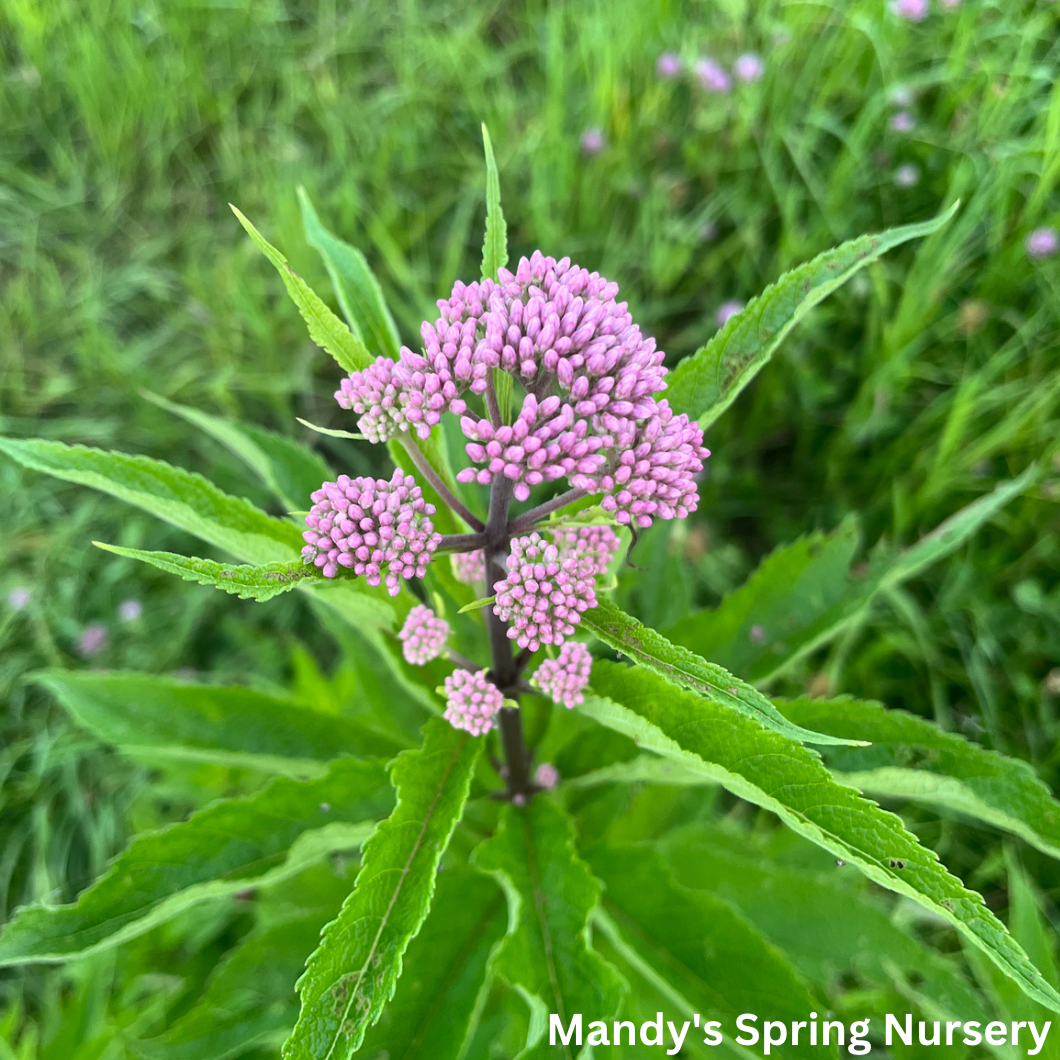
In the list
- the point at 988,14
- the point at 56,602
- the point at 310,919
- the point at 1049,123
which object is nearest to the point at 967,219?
the point at 1049,123

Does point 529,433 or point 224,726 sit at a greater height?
point 529,433

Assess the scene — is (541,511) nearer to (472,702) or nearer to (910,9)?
(472,702)

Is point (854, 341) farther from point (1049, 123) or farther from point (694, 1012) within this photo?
point (694, 1012)

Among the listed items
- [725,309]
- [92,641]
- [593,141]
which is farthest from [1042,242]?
[92,641]

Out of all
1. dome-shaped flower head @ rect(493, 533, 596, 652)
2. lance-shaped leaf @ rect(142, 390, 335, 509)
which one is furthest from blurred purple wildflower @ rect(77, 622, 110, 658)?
dome-shaped flower head @ rect(493, 533, 596, 652)

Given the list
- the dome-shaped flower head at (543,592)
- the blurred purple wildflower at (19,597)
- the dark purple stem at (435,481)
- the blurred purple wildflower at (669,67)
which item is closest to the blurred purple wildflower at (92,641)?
the blurred purple wildflower at (19,597)

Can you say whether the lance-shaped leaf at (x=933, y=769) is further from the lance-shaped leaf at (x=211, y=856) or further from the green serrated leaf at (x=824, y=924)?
Answer: the lance-shaped leaf at (x=211, y=856)
